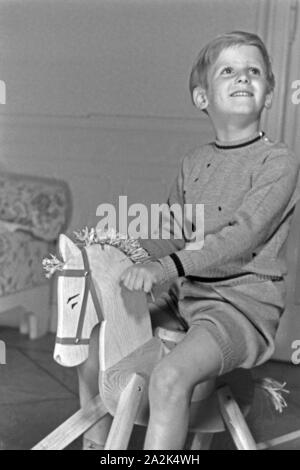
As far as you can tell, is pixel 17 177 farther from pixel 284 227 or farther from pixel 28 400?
pixel 284 227

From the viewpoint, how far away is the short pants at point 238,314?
0.64m

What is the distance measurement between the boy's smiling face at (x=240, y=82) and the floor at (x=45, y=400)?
43cm

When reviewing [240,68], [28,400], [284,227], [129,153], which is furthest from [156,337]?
[129,153]

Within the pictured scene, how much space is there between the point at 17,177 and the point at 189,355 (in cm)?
74

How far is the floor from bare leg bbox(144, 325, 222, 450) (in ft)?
0.59

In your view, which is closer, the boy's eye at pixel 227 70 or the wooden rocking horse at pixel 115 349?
the wooden rocking horse at pixel 115 349

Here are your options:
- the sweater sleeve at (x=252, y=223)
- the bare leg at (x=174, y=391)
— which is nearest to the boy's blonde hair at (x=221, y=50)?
the sweater sleeve at (x=252, y=223)

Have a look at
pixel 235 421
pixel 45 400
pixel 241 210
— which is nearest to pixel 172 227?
pixel 241 210

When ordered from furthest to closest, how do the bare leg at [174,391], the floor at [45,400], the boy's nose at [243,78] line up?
the floor at [45,400]
the boy's nose at [243,78]
the bare leg at [174,391]

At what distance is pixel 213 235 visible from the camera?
666 millimetres

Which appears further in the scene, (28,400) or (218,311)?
(28,400)

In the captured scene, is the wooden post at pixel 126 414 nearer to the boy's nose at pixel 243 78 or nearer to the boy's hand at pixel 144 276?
the boy's hand at pixel 144 276

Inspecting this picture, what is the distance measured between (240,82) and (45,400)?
0.70m

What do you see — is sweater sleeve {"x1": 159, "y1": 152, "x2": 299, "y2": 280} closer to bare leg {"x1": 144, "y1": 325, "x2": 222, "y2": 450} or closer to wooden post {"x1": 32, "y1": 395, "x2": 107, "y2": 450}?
bare leg {"x1": 144, "y1": 325, "x2": 222, "y2": 450}
